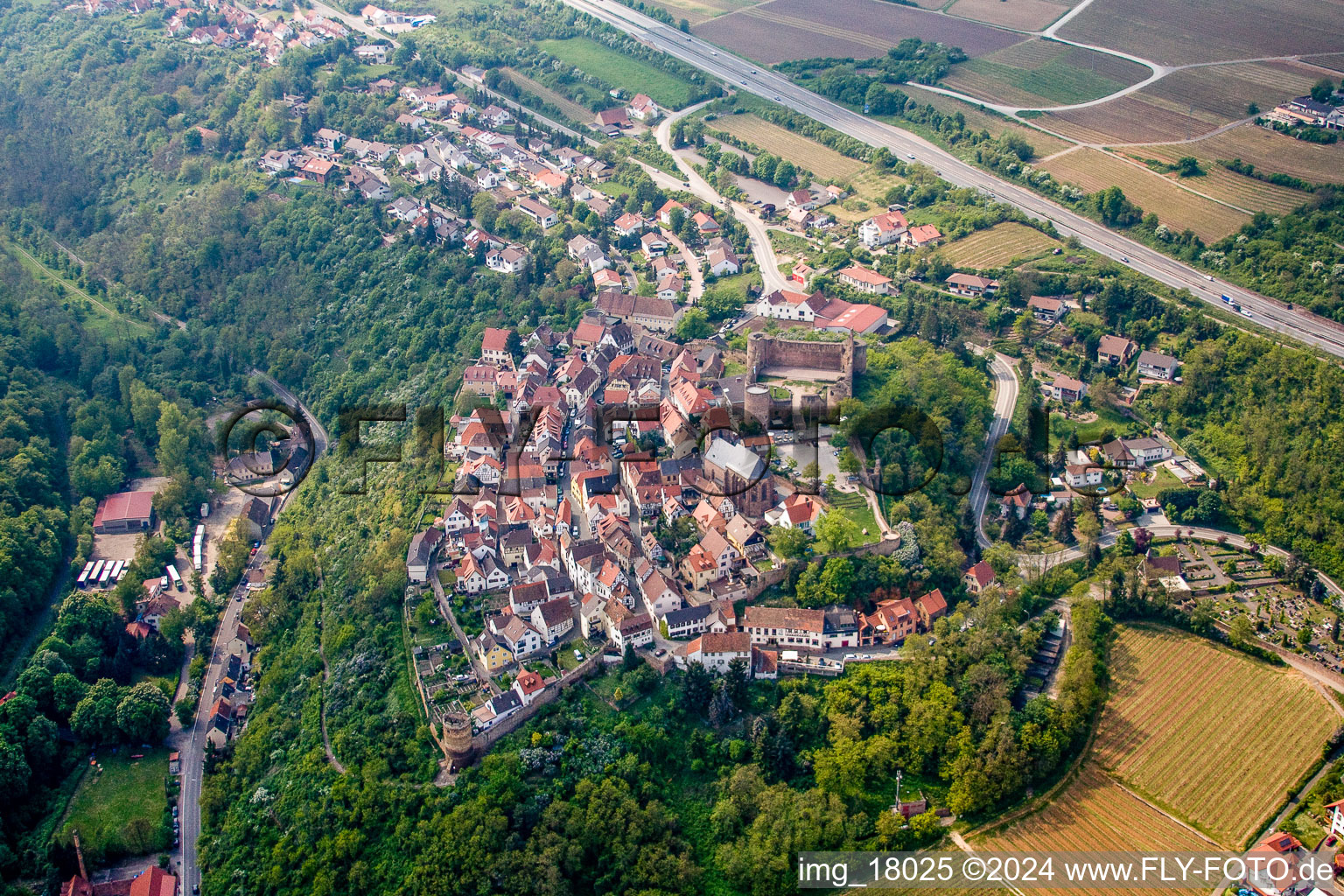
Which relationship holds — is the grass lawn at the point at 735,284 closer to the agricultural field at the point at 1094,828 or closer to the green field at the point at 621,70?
the green field at the point at 621,70

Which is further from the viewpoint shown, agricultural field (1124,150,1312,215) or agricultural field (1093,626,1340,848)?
agricultural field (1124,150,1312,215)

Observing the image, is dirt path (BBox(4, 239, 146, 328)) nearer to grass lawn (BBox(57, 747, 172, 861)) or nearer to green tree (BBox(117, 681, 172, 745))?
green tree (BBox(117, 681, 172, 745))

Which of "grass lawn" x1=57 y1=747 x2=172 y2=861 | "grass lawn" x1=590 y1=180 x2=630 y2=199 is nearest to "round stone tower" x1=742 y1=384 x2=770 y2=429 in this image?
"grass lawn" x1=590 y1=180 x2=630 y2=199

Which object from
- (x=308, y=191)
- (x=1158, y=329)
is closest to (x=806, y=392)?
(x=1158, y=329)

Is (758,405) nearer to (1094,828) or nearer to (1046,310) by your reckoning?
(1046,310)

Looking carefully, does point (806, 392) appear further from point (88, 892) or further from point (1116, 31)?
point (1116, 31)

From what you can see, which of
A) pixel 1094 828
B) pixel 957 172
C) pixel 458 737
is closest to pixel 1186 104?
pixel 957 172

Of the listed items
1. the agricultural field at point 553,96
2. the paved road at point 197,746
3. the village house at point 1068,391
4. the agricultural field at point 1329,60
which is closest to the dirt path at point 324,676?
the paved road at point 197,746
